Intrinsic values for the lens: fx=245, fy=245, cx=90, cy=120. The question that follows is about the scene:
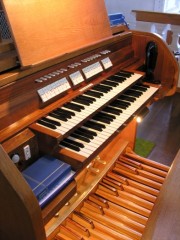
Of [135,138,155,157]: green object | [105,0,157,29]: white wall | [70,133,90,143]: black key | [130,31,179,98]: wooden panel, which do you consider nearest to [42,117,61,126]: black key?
[70,133,90,143]: black key

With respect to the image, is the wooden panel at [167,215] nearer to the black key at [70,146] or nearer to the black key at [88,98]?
the black key at [70,146]

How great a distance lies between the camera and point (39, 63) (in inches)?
41.8

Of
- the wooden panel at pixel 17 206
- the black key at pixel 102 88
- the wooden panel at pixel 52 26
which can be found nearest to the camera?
the wooden panel at pixel 17 206

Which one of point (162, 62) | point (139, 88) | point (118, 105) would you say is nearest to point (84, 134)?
point (118, 105)

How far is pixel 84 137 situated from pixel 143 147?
56.5 inches

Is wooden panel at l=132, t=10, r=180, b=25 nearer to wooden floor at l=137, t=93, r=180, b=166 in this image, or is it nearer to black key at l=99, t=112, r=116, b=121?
wooden floor at l=137, t=93, r=180, b=166

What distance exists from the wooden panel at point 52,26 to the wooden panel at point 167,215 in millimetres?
789

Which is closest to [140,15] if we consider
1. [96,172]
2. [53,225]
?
[96,172]

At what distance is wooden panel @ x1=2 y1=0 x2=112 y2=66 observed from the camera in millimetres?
1012

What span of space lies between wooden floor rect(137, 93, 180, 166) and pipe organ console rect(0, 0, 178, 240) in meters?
0.47

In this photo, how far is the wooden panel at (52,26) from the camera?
3.32 ft

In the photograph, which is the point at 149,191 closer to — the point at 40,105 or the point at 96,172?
the point at 96,172

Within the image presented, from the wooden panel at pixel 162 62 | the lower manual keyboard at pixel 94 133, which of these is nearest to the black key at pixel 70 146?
the lower manual keyboard at pixel 94 133

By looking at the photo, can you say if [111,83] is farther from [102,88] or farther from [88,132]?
[88,132]
